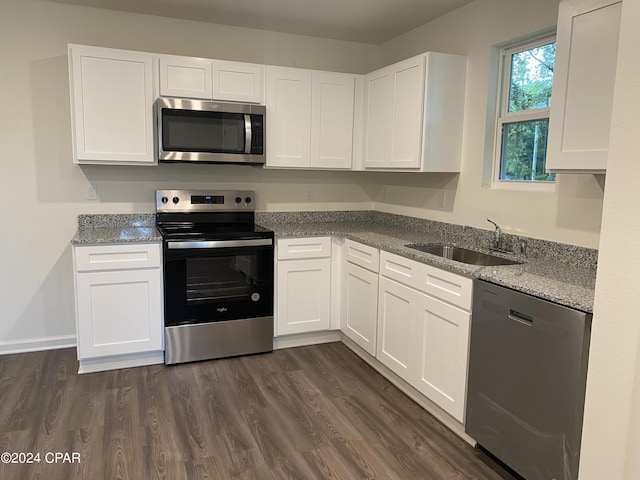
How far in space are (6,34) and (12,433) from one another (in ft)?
8.54

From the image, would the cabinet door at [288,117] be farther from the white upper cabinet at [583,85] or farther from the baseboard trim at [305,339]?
the white upper cabinet at [583,85]

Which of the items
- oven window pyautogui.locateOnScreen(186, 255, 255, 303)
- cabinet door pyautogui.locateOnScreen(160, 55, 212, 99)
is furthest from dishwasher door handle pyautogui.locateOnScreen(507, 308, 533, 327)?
cabinet door pyautogui.locateOnScreen(160, 55, 212, 99)

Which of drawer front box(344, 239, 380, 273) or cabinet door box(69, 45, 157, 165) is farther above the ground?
cabinet door box(69, 45, 157, 165)

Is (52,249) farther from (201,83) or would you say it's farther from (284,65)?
(284,65)

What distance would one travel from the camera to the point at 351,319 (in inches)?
143

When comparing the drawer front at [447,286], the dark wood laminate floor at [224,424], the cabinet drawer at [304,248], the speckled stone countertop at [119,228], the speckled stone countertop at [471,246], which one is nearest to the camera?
the speckled stone countertop at [471,246]

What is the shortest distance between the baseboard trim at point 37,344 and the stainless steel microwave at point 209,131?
1.60 metres

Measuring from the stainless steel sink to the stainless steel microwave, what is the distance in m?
1.38

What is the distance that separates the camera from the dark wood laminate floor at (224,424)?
2.22 metres

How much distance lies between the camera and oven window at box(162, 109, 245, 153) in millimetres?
3289

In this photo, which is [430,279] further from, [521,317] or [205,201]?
[205,201]

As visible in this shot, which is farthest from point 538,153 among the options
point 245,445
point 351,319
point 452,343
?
point 245,445

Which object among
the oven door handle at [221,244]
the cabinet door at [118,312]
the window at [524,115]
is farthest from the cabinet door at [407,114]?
the cabinet door at [118,312]

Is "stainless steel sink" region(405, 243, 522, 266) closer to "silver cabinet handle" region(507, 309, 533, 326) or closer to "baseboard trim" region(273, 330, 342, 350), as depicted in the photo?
"silver cabinet handle" region(507, 309, 533, 326)
